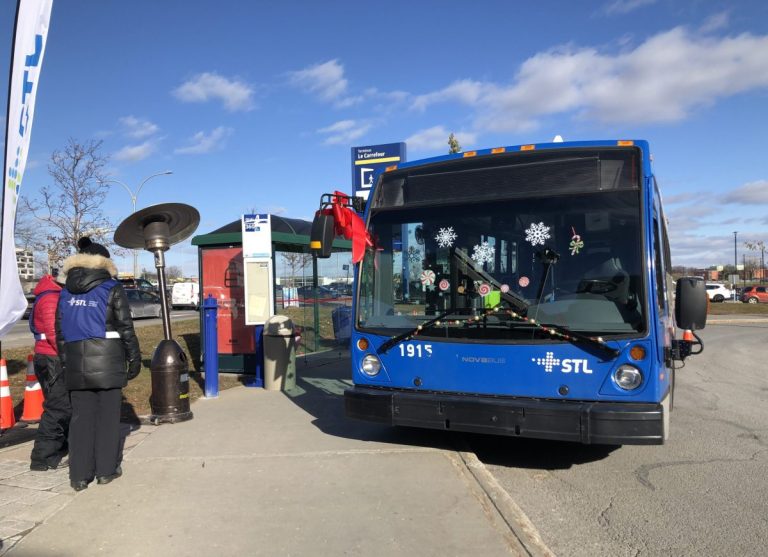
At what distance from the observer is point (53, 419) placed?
17.9ft

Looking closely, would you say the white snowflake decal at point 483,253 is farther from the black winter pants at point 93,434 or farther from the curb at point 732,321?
the curb at point 732,321

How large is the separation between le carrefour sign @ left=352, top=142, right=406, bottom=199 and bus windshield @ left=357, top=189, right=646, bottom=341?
7595 mm

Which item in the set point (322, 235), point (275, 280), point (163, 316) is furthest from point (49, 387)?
point (275, 280)

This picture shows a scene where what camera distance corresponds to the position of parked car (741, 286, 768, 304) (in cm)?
4594

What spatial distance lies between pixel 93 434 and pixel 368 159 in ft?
32.7

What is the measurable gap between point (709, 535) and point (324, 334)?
413 inches

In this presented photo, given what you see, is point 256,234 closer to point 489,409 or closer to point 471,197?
point 471,197

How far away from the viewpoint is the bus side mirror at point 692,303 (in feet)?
17.4

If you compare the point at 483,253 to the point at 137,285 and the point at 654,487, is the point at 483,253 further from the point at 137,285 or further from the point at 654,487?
the point at 137,285

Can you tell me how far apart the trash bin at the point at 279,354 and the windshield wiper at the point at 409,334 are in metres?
3.90

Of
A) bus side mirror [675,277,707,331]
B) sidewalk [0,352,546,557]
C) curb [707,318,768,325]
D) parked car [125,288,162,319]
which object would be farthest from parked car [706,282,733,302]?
sidewalk [0,352,546,557]

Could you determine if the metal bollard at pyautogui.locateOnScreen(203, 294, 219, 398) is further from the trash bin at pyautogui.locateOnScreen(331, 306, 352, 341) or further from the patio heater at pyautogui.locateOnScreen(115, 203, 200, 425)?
Result: the trash bin at pyautogui.locateOnScreen(331, 306, 352, 341)

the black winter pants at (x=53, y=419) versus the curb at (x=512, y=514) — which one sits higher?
the black winter pants at (x=53, y=419)

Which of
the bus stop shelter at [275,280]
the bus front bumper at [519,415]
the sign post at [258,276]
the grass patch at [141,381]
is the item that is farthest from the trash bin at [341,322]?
the bus front bumper at [519,415]
